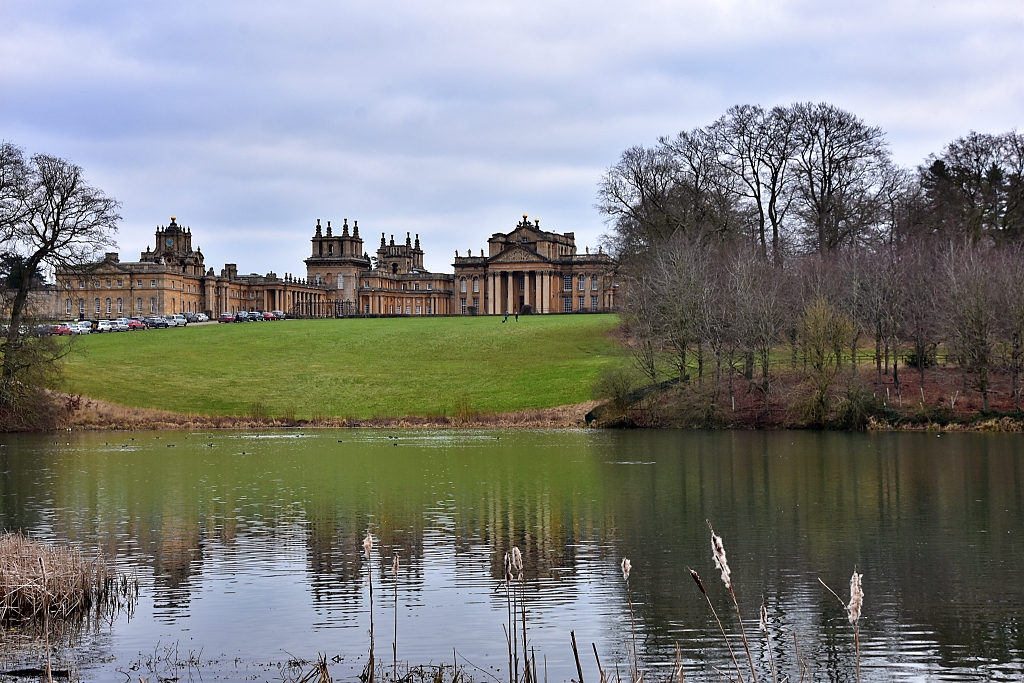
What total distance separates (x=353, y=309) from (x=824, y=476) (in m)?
146

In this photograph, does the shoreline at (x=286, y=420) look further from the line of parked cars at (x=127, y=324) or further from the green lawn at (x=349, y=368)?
the line of parked cars at (x=127, y=324)

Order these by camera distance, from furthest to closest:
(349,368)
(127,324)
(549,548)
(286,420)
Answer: (127,324) → (349,368) → (286,420) → (549,548)

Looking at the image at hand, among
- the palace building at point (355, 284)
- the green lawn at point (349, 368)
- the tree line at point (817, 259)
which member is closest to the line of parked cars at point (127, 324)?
the green lawn at point (349, 368)

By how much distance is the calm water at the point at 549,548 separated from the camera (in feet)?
43.6

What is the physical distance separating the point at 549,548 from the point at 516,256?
447ft

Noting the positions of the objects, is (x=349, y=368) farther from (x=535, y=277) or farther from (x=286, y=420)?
(x=535, y=277)

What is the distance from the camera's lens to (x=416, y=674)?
12000mm

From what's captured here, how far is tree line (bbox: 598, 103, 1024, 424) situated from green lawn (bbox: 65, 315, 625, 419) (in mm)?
6099

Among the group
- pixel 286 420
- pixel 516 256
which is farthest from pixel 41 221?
pixel 516 256

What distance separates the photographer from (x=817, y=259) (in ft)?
191

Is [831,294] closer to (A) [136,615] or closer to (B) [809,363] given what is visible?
(B) [809,363]

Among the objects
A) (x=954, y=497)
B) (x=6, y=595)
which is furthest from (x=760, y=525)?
(x=6, y=595)

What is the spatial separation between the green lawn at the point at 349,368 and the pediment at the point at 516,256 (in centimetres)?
6007

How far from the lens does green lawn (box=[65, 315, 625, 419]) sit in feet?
182
